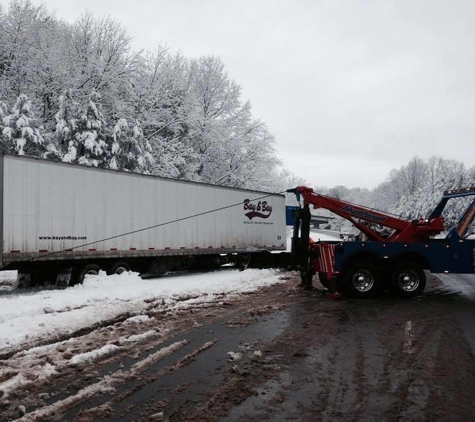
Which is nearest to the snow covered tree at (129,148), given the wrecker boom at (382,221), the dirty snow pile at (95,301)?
the dirty snow pile at (95,301)

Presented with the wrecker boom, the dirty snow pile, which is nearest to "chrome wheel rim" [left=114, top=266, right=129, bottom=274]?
the dirty snow pile

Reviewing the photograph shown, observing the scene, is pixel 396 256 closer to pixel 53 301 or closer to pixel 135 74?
pixel 53 301

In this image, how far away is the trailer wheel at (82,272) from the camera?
13.0 meters

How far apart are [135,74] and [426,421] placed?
86.5 feet

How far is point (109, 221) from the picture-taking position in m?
13.5

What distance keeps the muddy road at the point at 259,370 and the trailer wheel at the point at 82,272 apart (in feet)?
15.8

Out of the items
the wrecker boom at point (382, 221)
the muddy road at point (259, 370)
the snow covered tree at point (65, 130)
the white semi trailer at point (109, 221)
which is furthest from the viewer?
the snow covered tree at point (65, 130)

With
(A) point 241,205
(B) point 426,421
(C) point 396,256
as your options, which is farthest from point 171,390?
(A) point 241,205

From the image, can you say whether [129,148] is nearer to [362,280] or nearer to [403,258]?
[362,280]

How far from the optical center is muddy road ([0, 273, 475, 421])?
13.9 ft

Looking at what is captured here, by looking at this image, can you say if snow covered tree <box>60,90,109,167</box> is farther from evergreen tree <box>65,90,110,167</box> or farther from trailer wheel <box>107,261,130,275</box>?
trailer wheel <box>107,261,130,275</box>

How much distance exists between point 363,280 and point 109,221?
779 cm

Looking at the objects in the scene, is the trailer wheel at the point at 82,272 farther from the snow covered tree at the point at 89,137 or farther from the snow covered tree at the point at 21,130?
the snow covered tree at the point at 89,137

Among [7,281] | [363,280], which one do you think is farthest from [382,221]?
[7,281]
